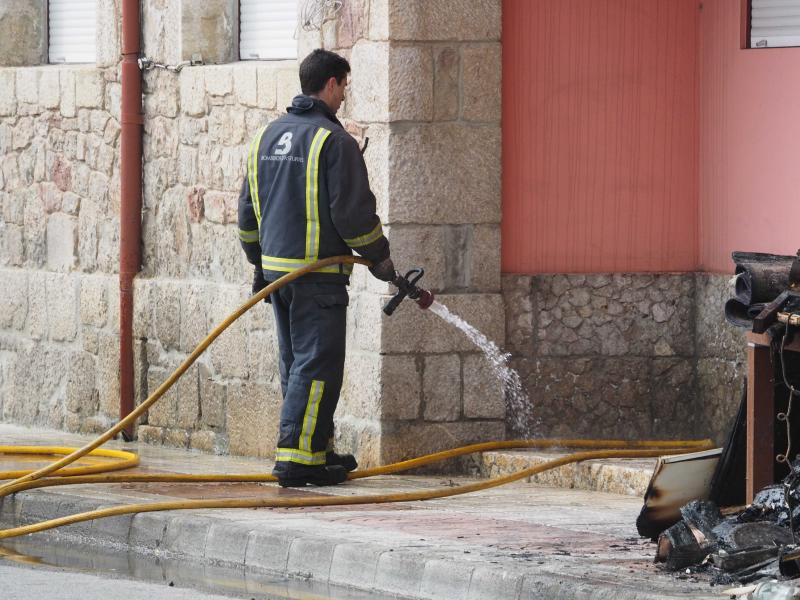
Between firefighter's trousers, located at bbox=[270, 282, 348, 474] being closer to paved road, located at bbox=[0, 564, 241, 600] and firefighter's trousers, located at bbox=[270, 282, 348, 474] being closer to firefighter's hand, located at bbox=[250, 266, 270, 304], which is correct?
firefighter's hand, located at bbox=[250, 266, 270, 304]

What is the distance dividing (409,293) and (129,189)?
10.4 feet

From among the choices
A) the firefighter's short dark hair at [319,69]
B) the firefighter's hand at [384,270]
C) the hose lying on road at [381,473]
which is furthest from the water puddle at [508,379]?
the firefighter's short dark hair at [319,69]

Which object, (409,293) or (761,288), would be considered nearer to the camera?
(761,288)

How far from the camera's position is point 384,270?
9234mm

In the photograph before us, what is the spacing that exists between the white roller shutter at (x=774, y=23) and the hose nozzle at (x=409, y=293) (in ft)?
7.06

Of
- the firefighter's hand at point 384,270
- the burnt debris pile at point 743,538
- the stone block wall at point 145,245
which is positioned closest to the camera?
the burnt debris pile at point 743,538

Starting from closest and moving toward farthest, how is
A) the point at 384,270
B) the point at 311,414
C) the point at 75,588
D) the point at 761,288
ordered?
the point at 75,588, the point at 761,288, the point at 384,270, the point at 311,414

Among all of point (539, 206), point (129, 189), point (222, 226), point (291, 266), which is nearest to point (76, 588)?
point (291, 266)

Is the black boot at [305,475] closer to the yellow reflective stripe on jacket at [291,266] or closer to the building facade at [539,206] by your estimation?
the building facade at [539,206]

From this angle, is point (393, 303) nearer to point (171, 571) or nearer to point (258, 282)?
point (258, 282)

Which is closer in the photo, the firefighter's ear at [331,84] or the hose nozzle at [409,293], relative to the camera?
the hose nozzle at [409,293]

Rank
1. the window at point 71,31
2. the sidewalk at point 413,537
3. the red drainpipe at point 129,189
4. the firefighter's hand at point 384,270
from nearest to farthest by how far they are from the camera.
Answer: the sidewalk at point 413,537
the firefighter's hand at point 384,270
the red drainpipe at point 129,189
the window at point 71,31

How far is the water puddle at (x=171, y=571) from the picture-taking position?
7.48 metres

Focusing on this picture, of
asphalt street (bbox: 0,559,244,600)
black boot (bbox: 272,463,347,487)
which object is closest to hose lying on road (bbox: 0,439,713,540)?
black boot (bbox: 272,463,347,487)
